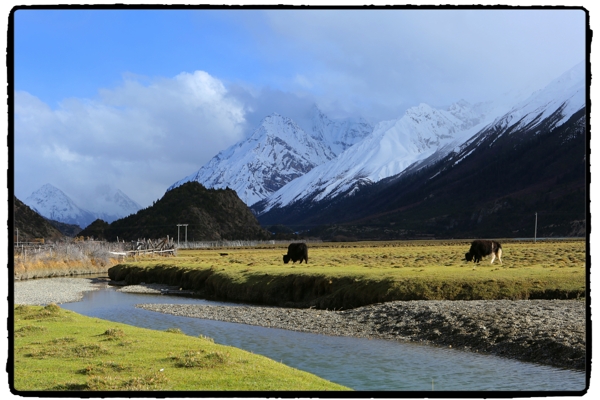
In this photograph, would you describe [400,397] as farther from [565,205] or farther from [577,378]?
[565,205]

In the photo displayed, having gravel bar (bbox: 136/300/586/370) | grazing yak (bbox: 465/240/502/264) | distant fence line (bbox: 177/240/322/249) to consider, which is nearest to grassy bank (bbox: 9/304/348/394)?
gravel bar (bbox: 136/300/586/370)

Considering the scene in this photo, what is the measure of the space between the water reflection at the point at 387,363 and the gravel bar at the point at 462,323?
93cm

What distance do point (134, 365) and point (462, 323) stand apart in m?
13.8

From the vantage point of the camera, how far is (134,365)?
15.7 metres

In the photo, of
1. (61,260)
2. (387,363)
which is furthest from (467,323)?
(61,260)

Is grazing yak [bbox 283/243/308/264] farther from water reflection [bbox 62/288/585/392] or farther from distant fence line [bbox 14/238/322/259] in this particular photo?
water reflection [bbox 62/288/585/392]

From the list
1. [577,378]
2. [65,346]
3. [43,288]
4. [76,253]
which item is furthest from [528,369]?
[76,253]

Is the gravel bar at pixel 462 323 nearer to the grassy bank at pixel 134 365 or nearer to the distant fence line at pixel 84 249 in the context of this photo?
the grassy bank at pixel 134 365

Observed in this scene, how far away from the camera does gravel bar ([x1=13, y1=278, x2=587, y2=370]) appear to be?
19953 millimetres

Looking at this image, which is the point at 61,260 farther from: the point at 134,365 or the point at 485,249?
the point at 134,365

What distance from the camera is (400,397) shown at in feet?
33.8

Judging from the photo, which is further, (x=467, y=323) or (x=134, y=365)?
(x=467, y=323)

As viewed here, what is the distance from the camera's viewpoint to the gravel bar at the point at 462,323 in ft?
65.5

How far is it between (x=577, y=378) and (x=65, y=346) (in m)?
14.8
